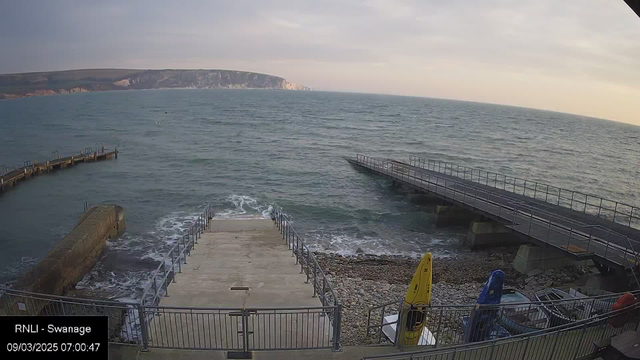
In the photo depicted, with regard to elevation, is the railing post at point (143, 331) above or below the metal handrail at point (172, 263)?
above

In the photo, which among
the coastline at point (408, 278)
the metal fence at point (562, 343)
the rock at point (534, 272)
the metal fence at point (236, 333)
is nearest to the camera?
the metal fence at point (562, 343)

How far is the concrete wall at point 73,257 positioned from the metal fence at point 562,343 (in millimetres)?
13093

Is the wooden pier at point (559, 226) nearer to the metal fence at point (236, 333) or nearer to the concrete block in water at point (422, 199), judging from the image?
the concrete block in water at point (422, 199)

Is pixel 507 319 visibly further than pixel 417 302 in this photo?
Yes

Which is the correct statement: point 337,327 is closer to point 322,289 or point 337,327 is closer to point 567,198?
point 322,289

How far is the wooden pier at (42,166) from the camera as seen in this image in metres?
34.0

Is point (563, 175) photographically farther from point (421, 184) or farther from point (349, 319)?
point (349, 319)

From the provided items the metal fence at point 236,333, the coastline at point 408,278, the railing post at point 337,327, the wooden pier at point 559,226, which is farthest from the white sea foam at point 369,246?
the railing post at point 337,327

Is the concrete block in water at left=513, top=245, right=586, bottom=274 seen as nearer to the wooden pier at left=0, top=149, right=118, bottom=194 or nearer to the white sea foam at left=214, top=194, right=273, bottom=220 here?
the white sea foam at left=214, top=194, right=273, bottom=220

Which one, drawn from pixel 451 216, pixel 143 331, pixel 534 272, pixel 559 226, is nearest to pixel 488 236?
pixel 451 216

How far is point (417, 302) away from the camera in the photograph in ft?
26.7

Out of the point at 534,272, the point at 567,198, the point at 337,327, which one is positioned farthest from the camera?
the point at 567,198

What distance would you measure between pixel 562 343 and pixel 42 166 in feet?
151
